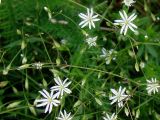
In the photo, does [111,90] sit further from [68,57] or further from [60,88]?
[68,57]

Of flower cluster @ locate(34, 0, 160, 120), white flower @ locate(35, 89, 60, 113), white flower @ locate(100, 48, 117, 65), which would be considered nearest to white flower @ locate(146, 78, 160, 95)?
flower cluster @ locate(34, 0, 160, 120)

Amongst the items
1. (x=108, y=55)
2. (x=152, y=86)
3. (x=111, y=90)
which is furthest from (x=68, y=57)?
(x=152, y=86)

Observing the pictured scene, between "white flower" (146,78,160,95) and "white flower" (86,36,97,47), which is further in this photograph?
"white flower" (86,36,97,47)

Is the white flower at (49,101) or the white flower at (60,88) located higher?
the white flower at (60,88)

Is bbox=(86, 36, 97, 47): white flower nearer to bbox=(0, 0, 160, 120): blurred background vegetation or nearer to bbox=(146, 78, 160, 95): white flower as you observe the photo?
bbox=(0, 0, 160, 120): blurred background vegetation

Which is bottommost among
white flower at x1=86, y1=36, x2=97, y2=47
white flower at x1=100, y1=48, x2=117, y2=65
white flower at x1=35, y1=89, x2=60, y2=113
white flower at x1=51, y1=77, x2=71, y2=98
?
white flower at x1=35, y1=89, x2=60, y2=113

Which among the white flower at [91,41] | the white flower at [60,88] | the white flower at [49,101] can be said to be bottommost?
the white flower at [49,101]

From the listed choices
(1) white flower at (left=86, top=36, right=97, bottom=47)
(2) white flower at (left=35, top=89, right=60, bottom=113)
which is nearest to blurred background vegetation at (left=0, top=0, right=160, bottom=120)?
(1) white flower at (left=86, top=36, right=97, bottom=47)

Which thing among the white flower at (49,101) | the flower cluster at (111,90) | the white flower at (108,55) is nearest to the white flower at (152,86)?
the flower cluster at (111,90)

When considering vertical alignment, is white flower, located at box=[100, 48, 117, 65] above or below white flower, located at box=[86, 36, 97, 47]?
below

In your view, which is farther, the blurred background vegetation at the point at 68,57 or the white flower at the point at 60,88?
the blurred background vegetation at the point at 68,57

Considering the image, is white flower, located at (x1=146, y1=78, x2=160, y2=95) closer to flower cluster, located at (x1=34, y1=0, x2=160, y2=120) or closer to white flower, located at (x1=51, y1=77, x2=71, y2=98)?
flower cluster, located at (x1=34, y1=0, x2=160, y2=120)

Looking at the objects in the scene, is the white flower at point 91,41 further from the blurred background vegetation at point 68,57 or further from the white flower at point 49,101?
the white flower at point 49,101
